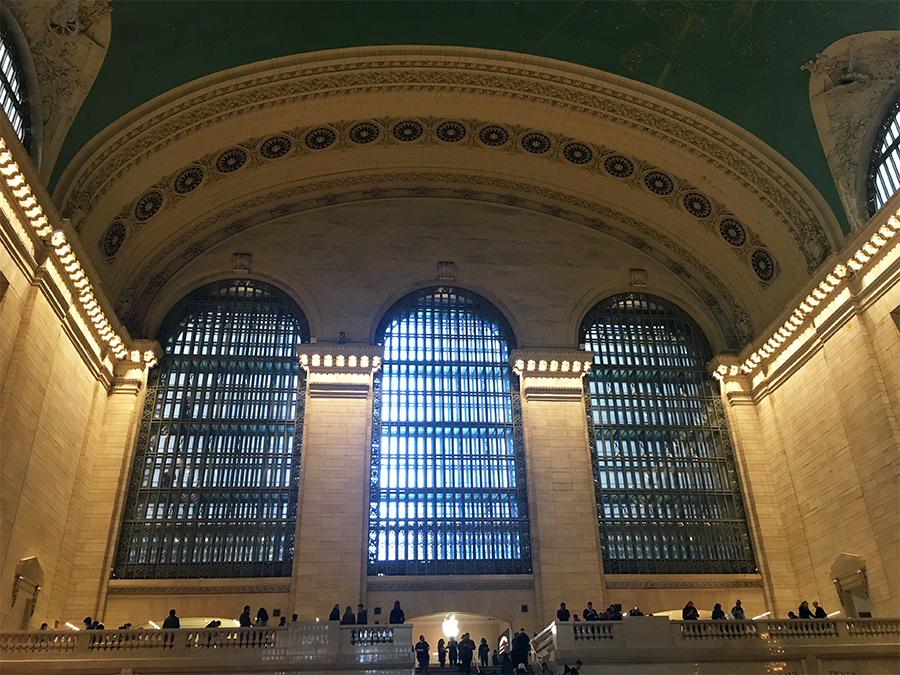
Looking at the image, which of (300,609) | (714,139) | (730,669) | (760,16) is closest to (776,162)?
(714,139)

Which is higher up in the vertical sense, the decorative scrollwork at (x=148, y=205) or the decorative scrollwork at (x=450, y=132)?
the decorative scrollwork at (x=450, y=132)

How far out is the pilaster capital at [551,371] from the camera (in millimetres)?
23844

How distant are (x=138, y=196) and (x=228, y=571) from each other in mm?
11412

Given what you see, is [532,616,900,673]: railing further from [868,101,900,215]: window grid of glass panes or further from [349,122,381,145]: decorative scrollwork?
[349,122,381,145]: decorative scrollwork

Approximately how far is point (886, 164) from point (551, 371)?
10771 millimetres

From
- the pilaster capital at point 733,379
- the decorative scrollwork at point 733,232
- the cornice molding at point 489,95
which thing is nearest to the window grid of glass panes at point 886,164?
the cornice molding at point 489,95

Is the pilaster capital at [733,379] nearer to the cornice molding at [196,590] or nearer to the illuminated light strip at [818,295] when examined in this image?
the illuminated light strip at [818,295]

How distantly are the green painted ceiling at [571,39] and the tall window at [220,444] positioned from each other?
279 inches

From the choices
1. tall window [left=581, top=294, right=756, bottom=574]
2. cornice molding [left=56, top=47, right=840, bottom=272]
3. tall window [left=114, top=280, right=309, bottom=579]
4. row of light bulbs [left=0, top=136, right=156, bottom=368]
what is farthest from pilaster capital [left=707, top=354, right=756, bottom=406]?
row of light bulbs [left=0, top=136, right=156, bottom=368]

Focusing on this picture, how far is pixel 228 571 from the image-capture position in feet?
68.4

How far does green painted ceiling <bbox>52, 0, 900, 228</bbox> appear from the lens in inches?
764

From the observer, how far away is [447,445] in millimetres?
23234

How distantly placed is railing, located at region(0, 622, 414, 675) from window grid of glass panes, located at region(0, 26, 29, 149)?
1129 centimetres

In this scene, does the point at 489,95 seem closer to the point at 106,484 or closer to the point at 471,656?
the point at 106,484
